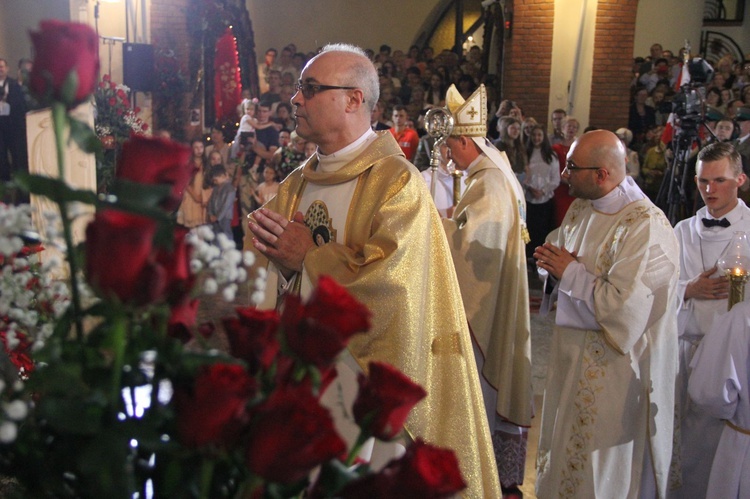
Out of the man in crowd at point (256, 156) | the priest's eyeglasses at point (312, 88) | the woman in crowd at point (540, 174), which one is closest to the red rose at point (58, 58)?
the priest's eyeglasses at point (312, 88)

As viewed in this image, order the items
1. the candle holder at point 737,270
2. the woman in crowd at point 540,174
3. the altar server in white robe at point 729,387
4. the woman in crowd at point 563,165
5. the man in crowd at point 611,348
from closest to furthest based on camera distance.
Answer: the altar server in white robe at point 729,387 < the candle holder at point 737,270 < the man in crowd at point 611,348 < the woman in crowd at point 540,174 < the woman in crowd at point 563,165

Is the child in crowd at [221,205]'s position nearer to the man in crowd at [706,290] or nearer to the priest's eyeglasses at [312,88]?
the man in crowd at [706,290]

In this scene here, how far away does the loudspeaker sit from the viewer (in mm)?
11781

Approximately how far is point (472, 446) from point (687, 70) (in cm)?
666

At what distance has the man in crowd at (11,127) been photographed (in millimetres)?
11031

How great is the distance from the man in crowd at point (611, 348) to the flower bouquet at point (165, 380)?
279 cm

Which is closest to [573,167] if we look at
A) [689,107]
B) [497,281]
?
[497,281]

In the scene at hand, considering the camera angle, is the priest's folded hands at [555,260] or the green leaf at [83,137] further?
the priest's folded hands at [555,260]

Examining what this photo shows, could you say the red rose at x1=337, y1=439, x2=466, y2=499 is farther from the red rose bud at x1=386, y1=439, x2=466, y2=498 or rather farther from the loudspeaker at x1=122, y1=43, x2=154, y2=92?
the loudspeaker at x1=122, y1=43, x2=154, y2=92

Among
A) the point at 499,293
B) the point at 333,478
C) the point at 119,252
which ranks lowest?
the point at 499,293

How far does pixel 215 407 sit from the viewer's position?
761mm

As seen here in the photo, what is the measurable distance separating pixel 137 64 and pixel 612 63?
6.50m

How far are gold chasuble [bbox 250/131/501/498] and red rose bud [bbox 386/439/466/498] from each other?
1.77m

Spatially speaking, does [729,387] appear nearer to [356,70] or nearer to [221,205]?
[356,70]
